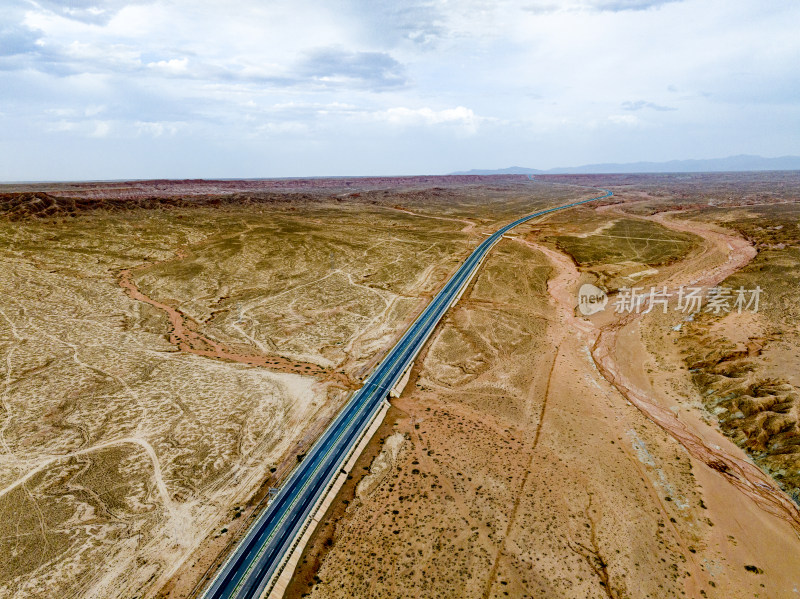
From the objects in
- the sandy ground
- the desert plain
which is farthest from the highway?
the sandy ground

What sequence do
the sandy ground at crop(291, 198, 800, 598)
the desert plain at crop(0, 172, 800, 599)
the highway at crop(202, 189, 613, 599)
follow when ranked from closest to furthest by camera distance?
the highway at crop(202, 189, 613, 599)
the sandy ground at crop(291, 198, 800, 598)
the desert plain at crop(0, 172, 800, 599)

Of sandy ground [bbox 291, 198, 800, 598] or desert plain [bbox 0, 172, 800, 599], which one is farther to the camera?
desert plain [bbox 0, 172, 800, 599]

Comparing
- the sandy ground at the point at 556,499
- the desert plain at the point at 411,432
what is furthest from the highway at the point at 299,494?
the sandy ground at the point at 556,499

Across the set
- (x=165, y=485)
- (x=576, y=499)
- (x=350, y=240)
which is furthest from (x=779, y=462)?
(x=350, y=240)

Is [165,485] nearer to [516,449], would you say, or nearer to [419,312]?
[516,449]

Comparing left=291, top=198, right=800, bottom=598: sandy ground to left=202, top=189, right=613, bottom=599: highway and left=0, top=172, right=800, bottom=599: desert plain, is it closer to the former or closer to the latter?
left=0, top=172, right=800, bottom=599: desert plain

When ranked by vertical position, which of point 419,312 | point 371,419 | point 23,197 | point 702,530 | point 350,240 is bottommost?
point 702,530
